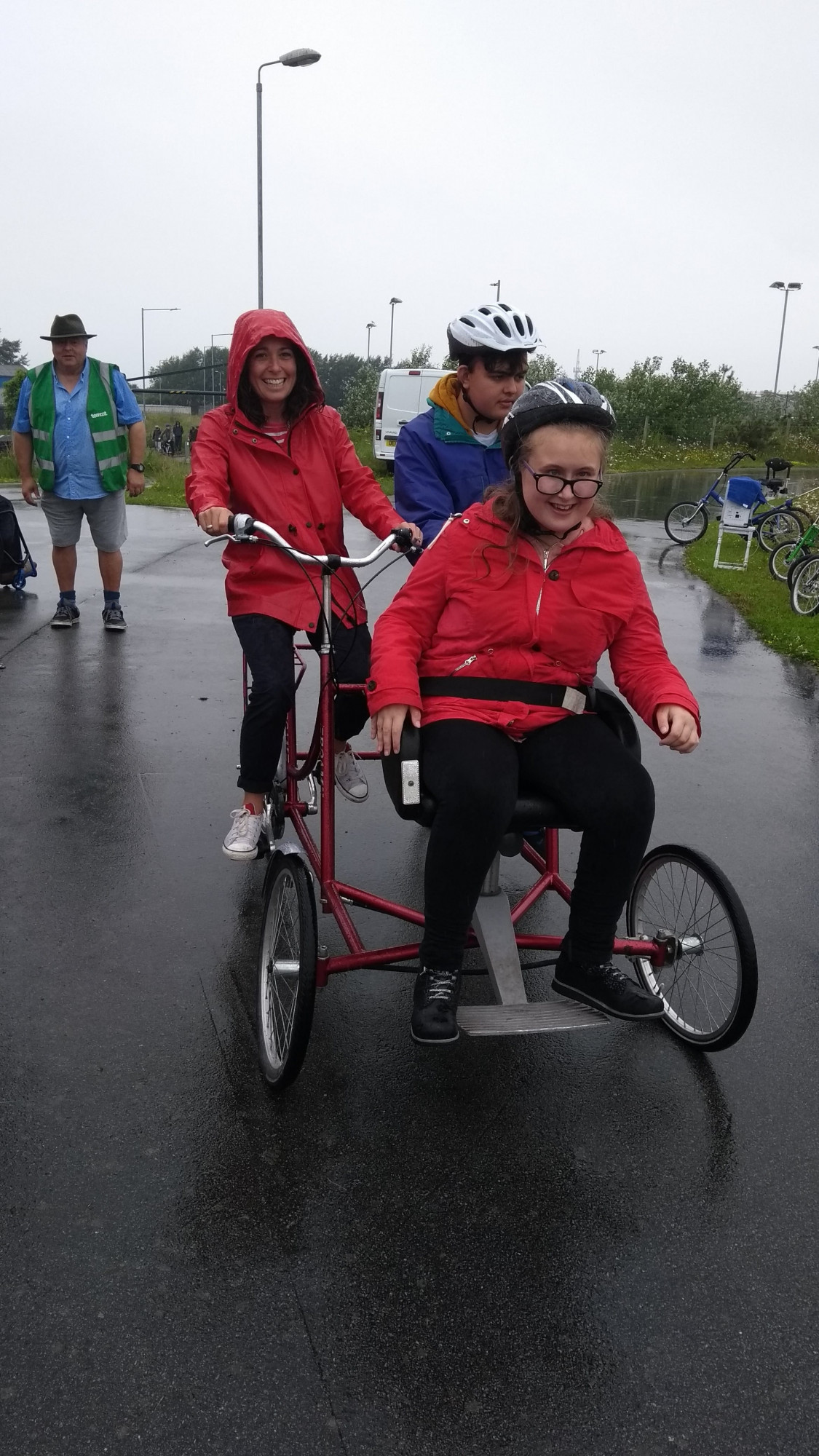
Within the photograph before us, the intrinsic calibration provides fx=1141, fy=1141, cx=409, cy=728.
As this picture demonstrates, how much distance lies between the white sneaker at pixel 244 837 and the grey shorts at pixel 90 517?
459 cm

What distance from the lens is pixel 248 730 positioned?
156 inches

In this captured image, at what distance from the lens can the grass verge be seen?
383 inches

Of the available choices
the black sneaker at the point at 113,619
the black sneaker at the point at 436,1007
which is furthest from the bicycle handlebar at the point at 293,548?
the black sneaker at the point at 113,619

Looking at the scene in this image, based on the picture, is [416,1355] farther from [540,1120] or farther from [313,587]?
[313,587]

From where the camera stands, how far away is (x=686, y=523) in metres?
17.3

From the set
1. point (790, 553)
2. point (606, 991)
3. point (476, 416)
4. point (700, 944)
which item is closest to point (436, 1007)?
point (606, 991)

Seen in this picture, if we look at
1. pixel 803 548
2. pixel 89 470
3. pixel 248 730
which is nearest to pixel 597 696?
pixel 248 730

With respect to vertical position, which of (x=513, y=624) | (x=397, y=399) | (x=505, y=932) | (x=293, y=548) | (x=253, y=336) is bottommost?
(x=505, y=932)

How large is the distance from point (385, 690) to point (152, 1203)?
1345 millimetres

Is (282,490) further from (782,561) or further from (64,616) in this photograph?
(782,561)

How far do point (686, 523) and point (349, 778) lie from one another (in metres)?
13.9

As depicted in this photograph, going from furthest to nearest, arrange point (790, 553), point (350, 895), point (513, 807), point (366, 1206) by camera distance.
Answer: point (790, 553) → point (350, 895) → point (513, 807) → point (366, 1206)

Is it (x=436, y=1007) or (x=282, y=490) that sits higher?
(x=282, y=490)

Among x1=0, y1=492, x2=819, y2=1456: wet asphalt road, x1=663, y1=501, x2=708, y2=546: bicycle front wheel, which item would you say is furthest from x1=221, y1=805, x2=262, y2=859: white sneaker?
x1=663, y1=501, x2=708, y2=546: bicycle front wheel
